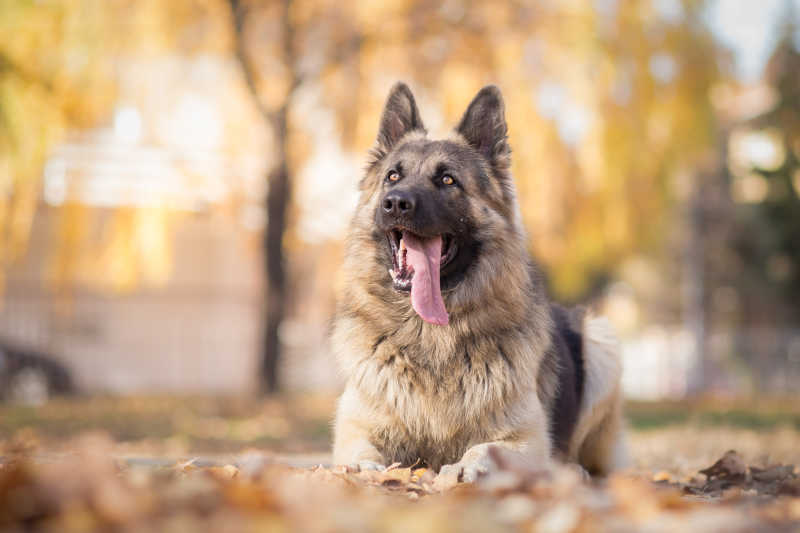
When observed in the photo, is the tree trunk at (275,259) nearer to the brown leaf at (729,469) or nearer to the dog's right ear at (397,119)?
the dog's right ear at (397,119)

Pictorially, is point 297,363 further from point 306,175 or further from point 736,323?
point 736,323

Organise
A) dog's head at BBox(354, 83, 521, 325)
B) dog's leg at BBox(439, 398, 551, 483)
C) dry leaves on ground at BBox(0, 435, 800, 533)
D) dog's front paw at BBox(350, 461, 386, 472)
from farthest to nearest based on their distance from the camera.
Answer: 1. dog's head at BBox(354, 83, 521, 325)
2. dog's front paw at BBox(350, 461, 386, 472)
3. dog's leg at BBox(439, 398, 551, 483)
4. dry leaves on ground at BBox(0, 435, 800, 533)

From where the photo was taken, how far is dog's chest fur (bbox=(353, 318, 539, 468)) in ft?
13.6

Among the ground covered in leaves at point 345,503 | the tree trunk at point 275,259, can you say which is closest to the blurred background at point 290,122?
the tree trunk at point 275,259

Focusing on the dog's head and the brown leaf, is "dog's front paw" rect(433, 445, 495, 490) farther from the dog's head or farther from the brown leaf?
the brown leaf

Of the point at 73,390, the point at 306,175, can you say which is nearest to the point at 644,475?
the point at 306,175

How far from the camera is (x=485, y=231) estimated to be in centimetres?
468

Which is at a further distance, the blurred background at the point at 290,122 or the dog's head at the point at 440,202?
the blurred background at the point at 290,122

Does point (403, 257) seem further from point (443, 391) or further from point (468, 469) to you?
point (468, 469)

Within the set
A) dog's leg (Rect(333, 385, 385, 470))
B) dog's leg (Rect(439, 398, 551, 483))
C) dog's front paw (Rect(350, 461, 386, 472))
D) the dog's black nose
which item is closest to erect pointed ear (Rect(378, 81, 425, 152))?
the dog's black nose

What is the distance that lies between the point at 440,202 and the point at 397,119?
0.95 m

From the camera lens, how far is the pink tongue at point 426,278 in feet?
14.1

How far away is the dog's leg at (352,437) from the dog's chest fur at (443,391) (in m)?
0.07

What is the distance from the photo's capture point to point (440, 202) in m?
4.50
